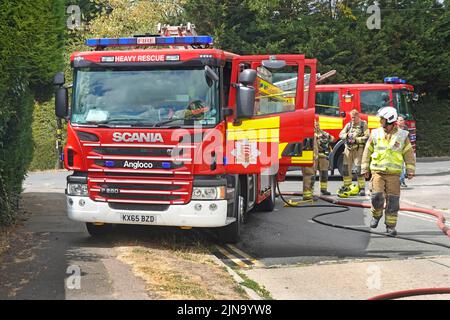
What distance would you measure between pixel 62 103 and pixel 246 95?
2608 mm

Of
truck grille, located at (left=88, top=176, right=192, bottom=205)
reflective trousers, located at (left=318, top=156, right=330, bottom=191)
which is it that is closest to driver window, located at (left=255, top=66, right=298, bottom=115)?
truck grille, located at (left=88, top=176, right=192, bottom=205)

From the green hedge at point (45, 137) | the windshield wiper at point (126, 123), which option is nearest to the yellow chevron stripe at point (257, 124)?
the windshield wiper at point (126, 123)

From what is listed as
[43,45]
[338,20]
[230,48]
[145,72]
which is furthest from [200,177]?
[338,20]

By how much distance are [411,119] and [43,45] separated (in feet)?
37.2

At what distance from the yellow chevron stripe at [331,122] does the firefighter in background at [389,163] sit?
7196 millimetres

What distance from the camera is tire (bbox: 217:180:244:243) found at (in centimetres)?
819

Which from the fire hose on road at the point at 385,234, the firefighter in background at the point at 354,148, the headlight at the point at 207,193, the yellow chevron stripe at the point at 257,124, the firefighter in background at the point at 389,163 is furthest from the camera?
the firefighter in background at the point at 354,148

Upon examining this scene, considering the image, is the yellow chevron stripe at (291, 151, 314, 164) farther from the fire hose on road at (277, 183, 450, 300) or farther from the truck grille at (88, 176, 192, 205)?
the truck grille at (88, 176, 192, 205)

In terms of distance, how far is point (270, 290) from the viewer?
6.16 meters

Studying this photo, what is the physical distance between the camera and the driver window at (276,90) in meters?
8.19

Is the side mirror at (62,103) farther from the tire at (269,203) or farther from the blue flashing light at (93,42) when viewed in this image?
the tire at (269,203)

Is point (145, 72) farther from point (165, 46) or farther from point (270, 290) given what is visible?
point (270, 290)

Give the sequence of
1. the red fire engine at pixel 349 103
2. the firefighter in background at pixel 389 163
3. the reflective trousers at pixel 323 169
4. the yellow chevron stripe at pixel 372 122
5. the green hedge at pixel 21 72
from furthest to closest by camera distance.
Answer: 1. the red fire engine at pixel 349 103
2. the yellow chevron stripe at pixel 372 122
3. the reflective trousers at pixel 323 169
4. the firefighter in background at pixel 389 163
5. the green hedge at pixel 21 72

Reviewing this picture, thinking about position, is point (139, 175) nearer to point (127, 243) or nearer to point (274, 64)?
point (127, 243)
